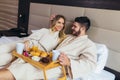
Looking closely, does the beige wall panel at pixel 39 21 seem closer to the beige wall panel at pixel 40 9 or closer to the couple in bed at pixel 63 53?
→ the beige wall panel at pixel 40 9

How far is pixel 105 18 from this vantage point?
179 cm

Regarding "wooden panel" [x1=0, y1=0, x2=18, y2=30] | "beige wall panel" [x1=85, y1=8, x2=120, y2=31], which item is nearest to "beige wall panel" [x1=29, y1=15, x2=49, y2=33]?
"wooden panel" [x1=0, y1=0, x2=18, y2=30]

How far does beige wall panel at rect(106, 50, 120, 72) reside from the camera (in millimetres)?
1681

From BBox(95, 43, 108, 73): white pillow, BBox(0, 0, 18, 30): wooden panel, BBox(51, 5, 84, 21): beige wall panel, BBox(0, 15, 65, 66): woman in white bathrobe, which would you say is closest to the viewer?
BBox(95, 43, 108, 73): white pillow

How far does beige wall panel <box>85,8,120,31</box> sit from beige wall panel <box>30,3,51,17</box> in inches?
29.4

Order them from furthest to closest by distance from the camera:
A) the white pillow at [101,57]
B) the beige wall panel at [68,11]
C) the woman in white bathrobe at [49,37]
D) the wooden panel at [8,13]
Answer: the wooden panel at [8,13]
the beige wall panel at [68,11]
the woman in white bathrobe at [49,37]
the white pillow at [101,57]

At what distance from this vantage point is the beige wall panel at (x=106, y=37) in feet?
5.50

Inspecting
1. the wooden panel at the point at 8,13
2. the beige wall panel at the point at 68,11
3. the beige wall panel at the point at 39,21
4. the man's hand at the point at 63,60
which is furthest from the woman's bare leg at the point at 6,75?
the wooden panel at the point at 8,13

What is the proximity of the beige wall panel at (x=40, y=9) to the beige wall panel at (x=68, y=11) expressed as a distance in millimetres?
120

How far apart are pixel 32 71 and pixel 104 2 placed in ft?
3.32

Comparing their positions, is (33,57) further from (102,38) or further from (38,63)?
(102,38)

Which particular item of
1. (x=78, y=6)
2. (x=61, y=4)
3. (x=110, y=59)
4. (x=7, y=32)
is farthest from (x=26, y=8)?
(x=110, y=59)

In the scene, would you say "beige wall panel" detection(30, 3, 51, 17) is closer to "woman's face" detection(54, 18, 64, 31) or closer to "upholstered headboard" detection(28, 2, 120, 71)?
"upholstered headboard" detection(28, 2, 120, 71)

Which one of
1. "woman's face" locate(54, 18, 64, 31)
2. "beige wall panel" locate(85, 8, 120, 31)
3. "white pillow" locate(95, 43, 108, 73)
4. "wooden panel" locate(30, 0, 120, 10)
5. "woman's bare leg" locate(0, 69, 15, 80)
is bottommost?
"woman's bare leg" locate(0, 69, 15, 80)
